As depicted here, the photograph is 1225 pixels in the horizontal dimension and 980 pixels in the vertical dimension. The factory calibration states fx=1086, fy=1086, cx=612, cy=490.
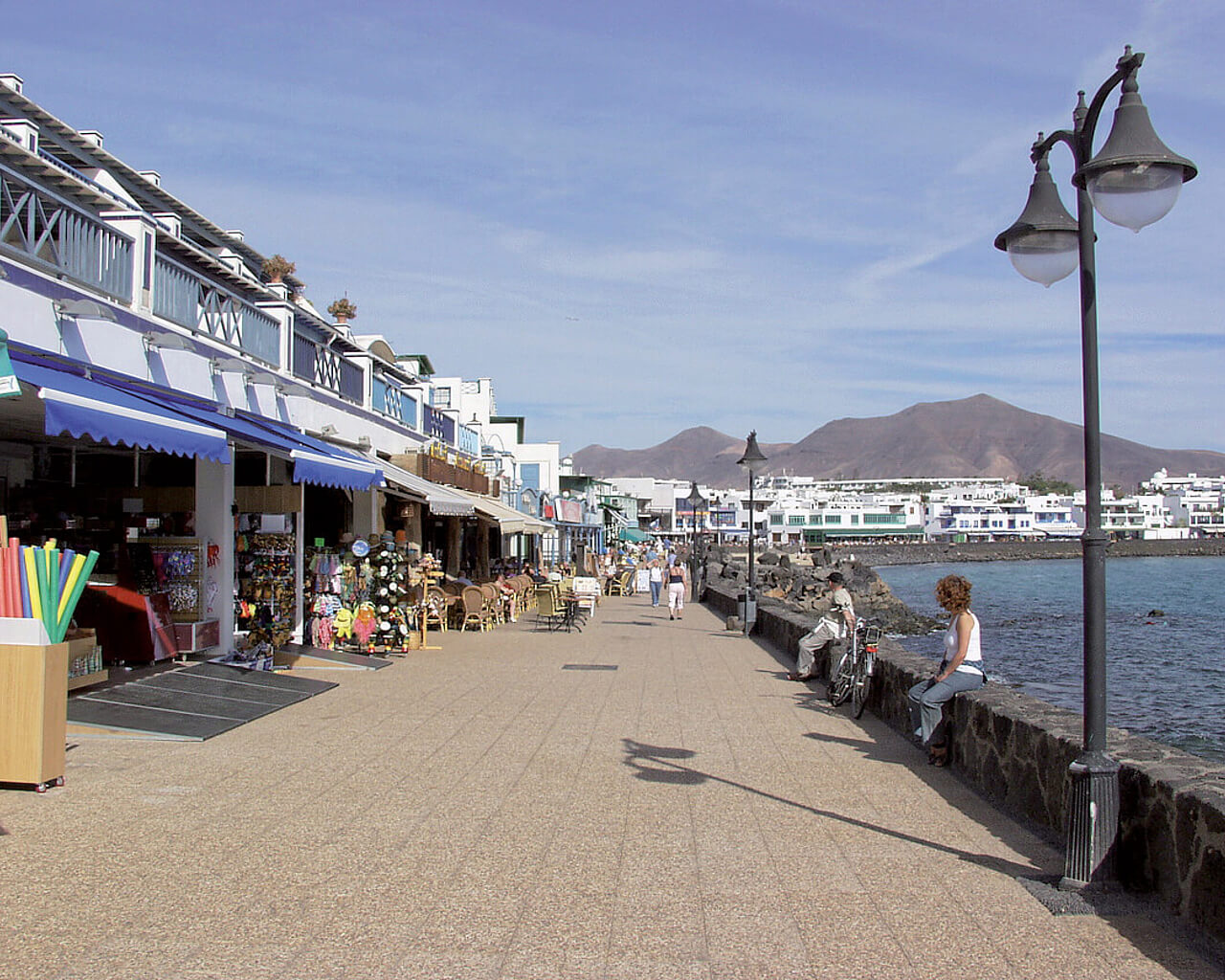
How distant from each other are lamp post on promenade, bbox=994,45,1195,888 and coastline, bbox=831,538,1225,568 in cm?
12808

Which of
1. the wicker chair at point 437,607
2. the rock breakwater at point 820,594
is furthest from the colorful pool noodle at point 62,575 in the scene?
the rock breakwater at point 820,594

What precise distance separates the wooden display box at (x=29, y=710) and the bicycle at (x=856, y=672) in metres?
6.67

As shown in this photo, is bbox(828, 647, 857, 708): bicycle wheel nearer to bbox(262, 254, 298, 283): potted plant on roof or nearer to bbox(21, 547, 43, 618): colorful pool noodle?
bbox(21, 547, 43, 618): colorful pool noodle

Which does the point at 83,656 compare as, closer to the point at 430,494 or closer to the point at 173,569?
the point at 173,569

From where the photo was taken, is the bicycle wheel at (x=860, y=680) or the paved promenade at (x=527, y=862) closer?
the paved promenade at (x=527, y=862)

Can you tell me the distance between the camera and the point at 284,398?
13633 mm

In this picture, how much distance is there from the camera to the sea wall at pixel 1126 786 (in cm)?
445

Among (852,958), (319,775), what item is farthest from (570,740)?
(852,958)

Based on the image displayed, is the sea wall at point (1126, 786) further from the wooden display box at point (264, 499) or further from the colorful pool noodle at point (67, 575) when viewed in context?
the wooden display box at point (264, 499)

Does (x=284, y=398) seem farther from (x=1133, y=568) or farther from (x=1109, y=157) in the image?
(x=1133, y=568)

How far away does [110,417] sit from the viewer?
716 cm

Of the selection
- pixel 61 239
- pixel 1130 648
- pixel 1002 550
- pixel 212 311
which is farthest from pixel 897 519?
pixel 61 239

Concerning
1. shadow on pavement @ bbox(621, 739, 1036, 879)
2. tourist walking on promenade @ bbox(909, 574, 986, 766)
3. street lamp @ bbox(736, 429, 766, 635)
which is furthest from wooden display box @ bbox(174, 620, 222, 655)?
street lamp @ bbox(736, 429, 766, 635)

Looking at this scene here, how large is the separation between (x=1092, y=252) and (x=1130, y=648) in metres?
31.8
